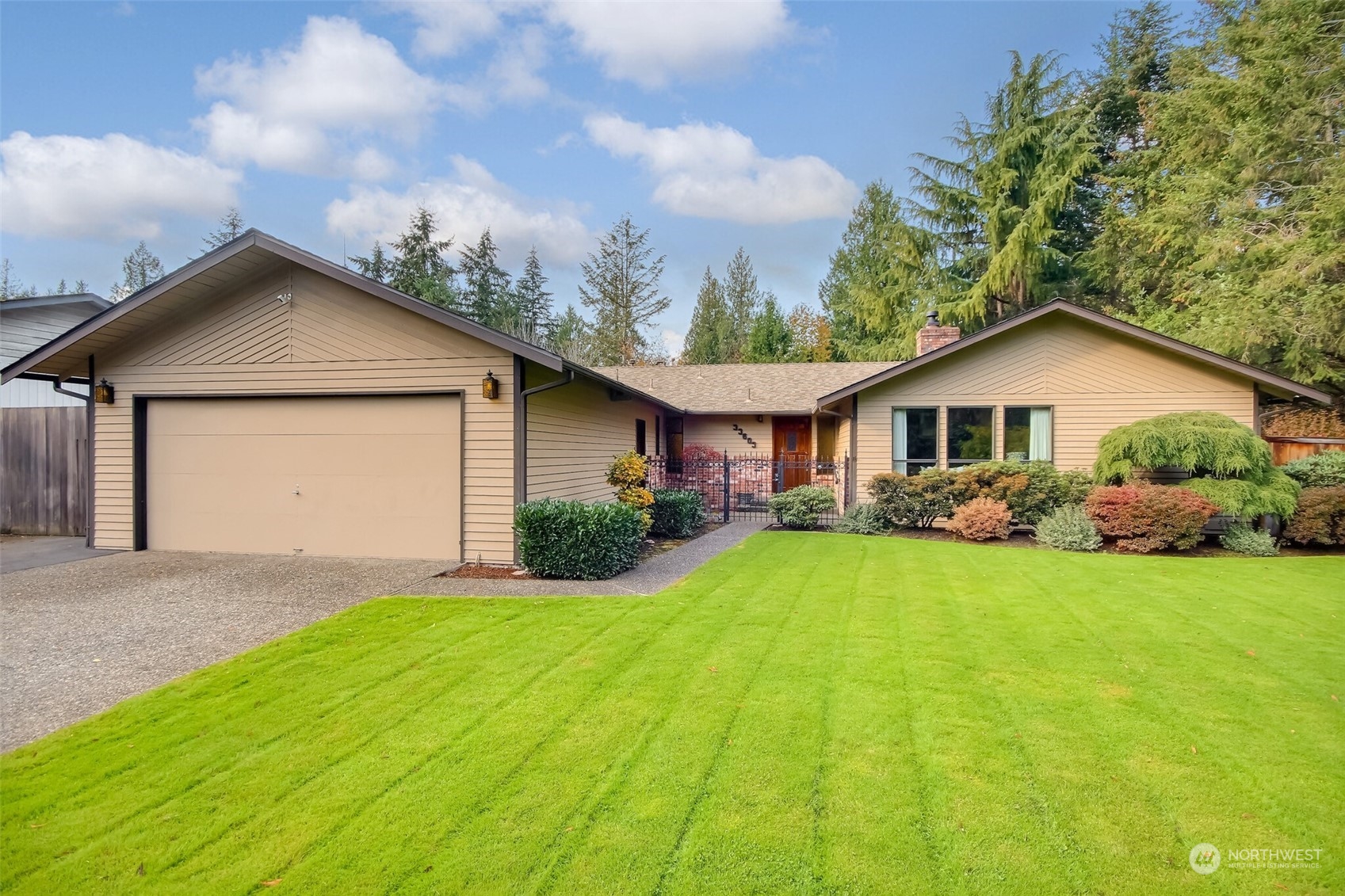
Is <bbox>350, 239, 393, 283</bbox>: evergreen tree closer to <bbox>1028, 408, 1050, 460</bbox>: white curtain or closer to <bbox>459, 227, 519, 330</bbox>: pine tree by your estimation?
<bbox>459, 227, 519, 330</bbox>: pine tree

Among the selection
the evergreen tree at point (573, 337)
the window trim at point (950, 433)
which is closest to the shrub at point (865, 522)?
the window trim at point (950, 433)

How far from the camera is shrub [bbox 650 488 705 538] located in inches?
447

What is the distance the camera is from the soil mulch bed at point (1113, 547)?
9.70 meters

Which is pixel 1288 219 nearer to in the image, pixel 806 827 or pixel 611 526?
pixel 611 526

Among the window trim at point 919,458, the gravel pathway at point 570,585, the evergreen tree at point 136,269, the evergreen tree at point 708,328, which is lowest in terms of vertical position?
the gravel pathway at point 570,585

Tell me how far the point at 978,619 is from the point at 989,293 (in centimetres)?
2102

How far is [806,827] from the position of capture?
8.66 ft

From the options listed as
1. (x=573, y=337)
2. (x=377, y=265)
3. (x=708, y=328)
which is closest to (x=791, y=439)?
(x=573, y=337)

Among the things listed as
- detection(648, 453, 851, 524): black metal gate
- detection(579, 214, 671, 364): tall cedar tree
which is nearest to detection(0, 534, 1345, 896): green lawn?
detection(648, 453, 851, 524): black metal gate

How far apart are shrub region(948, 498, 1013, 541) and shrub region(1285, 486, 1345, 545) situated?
416cm

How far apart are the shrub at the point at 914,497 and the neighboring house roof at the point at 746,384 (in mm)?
5048

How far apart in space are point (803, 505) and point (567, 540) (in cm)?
610

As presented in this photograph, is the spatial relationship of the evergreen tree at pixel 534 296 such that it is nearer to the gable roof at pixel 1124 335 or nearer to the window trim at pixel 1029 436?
the gable roof at pixel 1124 335

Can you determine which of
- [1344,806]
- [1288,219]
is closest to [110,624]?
[1344,806]
